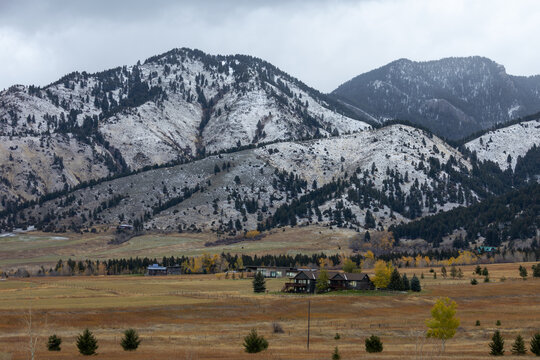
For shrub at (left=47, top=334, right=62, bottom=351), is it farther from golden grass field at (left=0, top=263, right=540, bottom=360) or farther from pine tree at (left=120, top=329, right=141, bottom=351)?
pine tree at (left=120, top=329, right=141, bottom=351)

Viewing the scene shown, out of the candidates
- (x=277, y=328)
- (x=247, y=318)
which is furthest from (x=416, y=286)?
(x=277, y=328)

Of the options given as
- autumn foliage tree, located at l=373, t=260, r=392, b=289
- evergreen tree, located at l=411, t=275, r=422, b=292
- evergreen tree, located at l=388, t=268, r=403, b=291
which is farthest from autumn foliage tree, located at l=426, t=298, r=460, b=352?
autumn foliage tree, located at l=373, t=260, r=392, b=289

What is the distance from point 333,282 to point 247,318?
47.9 metres

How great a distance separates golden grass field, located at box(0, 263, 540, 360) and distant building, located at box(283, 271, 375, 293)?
830cm

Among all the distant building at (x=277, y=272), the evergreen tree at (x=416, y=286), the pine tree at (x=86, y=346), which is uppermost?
the distant building at (x=277, y=272)

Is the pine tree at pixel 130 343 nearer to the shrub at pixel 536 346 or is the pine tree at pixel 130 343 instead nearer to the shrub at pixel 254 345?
the shrub at pixel 254 345

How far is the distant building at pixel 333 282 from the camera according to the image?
461ft

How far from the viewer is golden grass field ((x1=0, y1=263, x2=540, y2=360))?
226ft

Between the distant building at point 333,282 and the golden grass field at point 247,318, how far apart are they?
327 inches

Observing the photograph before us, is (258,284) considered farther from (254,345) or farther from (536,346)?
(536,346)

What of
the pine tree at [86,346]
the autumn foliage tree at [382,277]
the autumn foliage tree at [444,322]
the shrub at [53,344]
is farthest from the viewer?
the autumn foliage tree at [382,277]

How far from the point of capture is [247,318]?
101 m

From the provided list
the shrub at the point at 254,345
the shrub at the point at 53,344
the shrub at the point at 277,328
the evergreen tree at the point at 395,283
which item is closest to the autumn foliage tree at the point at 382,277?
the evergreen tree at the point at 395,283

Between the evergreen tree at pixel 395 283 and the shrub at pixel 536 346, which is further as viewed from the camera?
the evergreen tree at pixel 395 283
